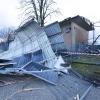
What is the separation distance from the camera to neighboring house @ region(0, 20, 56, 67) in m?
7.56

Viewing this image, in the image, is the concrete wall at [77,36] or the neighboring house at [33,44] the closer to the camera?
the neighboring house at [33,44]

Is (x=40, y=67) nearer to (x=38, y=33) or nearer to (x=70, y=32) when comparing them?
(x=38, y=33)

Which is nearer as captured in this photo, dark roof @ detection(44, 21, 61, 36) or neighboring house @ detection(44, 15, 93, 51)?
dark roof @ detection(44, 21, 61, 36)

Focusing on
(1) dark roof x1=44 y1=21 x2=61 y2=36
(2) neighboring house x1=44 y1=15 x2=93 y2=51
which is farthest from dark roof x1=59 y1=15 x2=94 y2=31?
(1) dark roof x1=44 y1=21 x2=61 y2=36

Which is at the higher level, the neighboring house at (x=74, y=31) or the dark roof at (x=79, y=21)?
the dark roof at (x=79, y=21)

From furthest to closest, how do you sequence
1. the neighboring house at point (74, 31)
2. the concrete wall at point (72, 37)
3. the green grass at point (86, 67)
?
the concrete wall at point (72, 37) → the neighboring house at point (74, 31) → the green grass at point (86, 67)

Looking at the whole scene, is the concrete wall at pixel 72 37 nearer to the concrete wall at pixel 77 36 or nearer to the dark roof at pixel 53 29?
the concrete wall at pixel 77 36

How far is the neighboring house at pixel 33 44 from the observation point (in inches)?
298

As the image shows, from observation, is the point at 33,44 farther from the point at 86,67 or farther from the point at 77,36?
the point at 77,36

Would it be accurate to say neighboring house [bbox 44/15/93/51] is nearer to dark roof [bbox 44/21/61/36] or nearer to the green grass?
the green grass

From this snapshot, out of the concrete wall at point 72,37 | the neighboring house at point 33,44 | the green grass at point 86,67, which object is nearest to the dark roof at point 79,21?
the concrete wall at point 72,37

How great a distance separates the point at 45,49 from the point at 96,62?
3.11 meters

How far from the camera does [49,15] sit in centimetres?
2238

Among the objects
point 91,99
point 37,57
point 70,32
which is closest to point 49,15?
point 70,32
